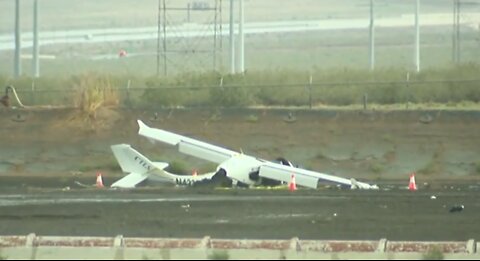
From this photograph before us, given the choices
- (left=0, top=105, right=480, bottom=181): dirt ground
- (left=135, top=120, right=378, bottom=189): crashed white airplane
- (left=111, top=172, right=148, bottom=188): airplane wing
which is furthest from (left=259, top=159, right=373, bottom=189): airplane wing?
(left=0, top=105, right=480, bottom=181): dirt ground

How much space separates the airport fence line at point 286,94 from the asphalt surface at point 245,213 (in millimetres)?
13529

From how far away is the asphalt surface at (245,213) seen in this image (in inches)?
1045

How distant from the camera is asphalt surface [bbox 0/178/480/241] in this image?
26.5 m

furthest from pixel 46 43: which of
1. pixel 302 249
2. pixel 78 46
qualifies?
A: pixel 302 249

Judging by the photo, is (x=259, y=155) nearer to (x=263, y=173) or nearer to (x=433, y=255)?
(x=263, y=173)

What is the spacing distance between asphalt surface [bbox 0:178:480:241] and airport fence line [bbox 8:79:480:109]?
44.4ft

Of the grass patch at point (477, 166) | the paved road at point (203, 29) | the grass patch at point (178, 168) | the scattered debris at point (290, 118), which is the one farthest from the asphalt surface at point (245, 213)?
the paved road at point (203, 29)

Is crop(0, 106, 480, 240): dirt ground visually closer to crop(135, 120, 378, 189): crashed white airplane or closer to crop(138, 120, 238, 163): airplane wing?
crop(135, 120, 378, 189): crashed white airplane

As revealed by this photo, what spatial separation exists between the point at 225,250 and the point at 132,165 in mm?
17245

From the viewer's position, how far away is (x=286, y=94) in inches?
2099

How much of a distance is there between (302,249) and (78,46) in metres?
128

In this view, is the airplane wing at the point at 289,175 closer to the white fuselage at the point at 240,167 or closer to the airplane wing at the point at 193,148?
the white fuselage at the point at 240,167

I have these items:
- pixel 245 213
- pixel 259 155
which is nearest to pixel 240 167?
pixel 259 155

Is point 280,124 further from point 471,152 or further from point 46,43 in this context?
point 46,43
